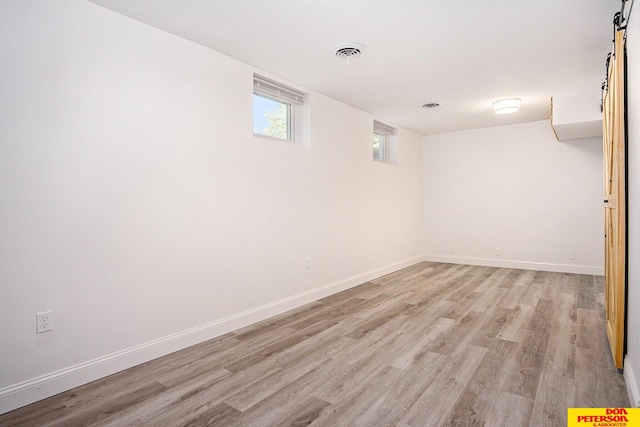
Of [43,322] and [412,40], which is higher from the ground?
[412,40]

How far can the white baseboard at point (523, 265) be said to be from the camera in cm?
538

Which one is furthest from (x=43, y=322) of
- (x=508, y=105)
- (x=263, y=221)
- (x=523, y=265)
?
(x=523, y=265)

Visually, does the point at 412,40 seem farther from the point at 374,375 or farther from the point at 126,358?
the point at 126,358

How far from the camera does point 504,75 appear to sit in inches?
142

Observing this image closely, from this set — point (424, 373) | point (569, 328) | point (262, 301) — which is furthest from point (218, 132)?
point (569, 328)

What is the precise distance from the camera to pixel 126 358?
242 centimetres

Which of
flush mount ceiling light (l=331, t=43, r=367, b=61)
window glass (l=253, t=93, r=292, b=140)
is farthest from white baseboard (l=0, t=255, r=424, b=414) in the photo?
flush mount ceiling light (l=331, t=43, r=367, b=61)

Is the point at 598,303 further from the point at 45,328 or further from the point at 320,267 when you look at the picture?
the point at 45,328

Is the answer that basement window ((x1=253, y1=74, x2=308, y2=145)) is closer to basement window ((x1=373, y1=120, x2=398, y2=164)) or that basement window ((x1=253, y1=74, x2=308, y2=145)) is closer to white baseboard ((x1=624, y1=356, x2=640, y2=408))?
basement window ((x1=373, y1=120, x2=398, y2=164))

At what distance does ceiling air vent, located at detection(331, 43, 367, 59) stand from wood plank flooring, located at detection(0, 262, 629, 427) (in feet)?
8.02

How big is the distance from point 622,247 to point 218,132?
9.79 ft

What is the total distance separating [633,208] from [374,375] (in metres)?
1.76

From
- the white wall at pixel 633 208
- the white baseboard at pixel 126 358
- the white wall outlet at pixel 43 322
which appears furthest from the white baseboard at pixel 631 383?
the white wall outlet at pixel 43 322

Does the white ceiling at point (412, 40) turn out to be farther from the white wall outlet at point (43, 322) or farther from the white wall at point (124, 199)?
the white wall outlet at point (43, 322)
